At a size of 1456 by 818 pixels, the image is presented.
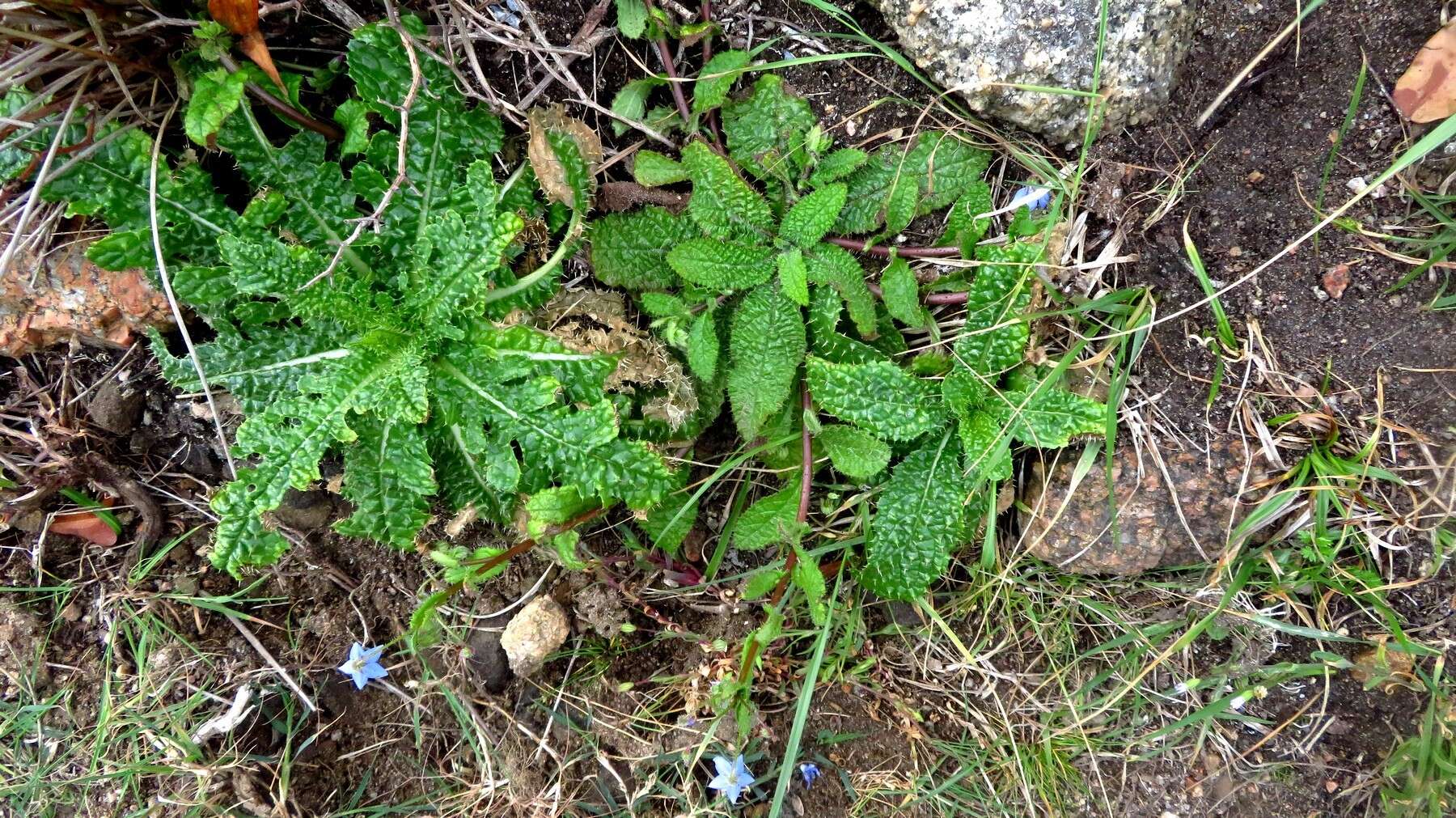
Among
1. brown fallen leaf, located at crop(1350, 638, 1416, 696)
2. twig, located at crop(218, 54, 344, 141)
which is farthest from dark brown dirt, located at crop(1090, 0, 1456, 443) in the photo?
twig, located at crop(218, 54, 344, 141)

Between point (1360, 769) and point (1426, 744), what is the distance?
207 mm

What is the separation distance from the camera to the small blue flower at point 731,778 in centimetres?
271

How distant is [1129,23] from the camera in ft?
8.19

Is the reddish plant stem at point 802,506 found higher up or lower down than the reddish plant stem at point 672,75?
lower down

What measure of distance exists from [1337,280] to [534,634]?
272cm

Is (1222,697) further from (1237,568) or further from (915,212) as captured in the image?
(915,212)

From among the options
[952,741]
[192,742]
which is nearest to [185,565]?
[192,742]

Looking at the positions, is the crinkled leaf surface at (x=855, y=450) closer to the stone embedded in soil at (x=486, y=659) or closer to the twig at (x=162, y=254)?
the stone embedded in soil at (x=486, y=659)

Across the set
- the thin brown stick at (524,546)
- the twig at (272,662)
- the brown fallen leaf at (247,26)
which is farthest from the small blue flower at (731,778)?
the brown fallen leaf at (247,26)

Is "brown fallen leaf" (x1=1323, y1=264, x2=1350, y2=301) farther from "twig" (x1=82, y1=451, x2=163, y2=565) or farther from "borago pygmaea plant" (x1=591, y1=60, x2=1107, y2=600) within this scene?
"twig" (x1=82, y1=451, x2=163, y2=565)

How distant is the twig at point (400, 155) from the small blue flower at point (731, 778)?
192 centimetres

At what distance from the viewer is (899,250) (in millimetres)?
2713

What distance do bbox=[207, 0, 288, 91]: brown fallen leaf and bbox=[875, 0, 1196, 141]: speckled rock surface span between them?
5.99 feet

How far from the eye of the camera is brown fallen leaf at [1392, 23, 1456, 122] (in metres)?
2.32
